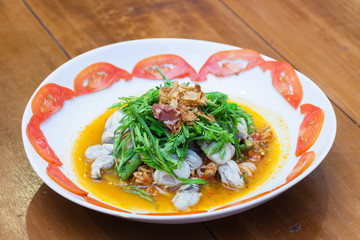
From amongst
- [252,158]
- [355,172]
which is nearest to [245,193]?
[252,158]

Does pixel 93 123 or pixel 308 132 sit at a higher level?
pixel 308 132

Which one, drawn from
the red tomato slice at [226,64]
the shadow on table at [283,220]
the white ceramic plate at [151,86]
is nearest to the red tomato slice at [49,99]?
the white ceramic plate at [151,86]

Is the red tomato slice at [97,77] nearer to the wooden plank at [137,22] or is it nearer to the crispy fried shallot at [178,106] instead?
the wooden plank at [137,22]

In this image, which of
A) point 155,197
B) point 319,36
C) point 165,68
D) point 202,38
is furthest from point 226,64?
point 155,197

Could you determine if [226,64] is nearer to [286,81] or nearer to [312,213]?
[286,81]

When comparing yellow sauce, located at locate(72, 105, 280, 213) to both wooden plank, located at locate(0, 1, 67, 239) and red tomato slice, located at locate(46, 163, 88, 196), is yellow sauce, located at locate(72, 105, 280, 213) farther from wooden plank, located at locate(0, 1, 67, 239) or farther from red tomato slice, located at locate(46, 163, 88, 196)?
wooden plank, located at locate(0, 1, 67, 239)

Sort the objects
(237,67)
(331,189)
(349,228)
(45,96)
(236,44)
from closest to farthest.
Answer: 1. (349,228)
2. (331,189)
3. (45,96)
4. (237,67)
5. (236,44)

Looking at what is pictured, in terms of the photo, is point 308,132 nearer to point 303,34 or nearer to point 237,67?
point 237,67

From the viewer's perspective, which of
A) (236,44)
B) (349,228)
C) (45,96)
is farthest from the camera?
(236,44)
